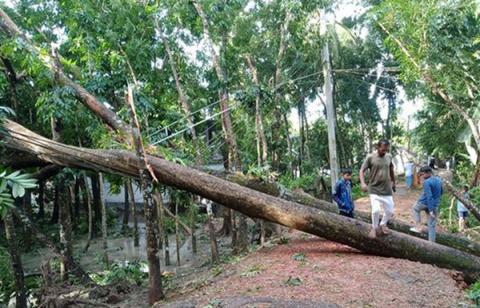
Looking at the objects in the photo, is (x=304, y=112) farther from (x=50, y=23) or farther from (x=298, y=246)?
(x=298, y=246)

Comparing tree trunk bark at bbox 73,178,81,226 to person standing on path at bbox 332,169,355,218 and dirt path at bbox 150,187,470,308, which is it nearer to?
dirt path at bbox 150,187,470,308

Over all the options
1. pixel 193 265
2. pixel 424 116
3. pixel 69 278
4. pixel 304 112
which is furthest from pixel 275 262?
pixel 304 112

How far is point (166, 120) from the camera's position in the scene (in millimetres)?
12016

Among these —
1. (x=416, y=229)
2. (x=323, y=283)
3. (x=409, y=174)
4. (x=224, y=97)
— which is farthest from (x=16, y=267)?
(x=409, y=174)

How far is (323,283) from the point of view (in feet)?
21.8

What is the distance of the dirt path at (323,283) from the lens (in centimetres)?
598

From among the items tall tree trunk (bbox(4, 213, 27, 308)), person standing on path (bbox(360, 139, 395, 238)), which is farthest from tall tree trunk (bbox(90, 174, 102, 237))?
person standing on path (bbox(360, 139, 395, 238))

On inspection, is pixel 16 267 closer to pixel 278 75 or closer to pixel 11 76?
pixel 11 76

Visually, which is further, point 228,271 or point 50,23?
point 50,23

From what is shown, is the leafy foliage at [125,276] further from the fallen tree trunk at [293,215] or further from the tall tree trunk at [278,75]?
the tall tree trunk at [278,75]

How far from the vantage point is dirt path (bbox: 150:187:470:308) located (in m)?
5.98

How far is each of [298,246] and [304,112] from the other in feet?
70.9

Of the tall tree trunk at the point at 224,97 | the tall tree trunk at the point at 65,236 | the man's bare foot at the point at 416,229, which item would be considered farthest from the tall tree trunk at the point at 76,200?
the man's bare foot at the point at 416,229

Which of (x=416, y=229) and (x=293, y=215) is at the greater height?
(x=293, y=215)
